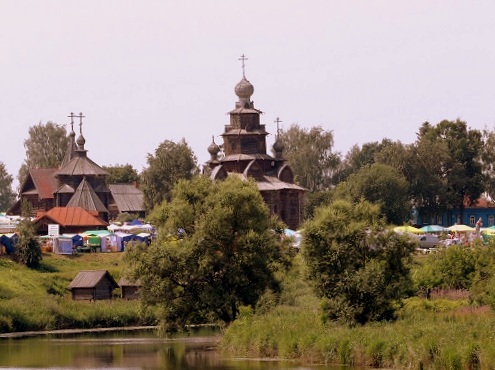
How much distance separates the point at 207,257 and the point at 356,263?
261 inches

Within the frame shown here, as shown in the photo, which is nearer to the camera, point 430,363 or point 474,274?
point 430,363

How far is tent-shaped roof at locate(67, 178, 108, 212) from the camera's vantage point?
118m

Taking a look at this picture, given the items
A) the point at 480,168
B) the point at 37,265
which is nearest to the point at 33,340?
the point at 37,265

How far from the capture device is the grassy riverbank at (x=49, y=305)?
234ft

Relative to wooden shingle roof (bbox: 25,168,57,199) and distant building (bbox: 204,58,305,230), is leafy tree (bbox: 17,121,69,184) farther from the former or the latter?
distant building (bbox: 204,58,305,230)

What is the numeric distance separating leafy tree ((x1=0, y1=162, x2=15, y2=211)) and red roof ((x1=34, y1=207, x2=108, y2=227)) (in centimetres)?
5774

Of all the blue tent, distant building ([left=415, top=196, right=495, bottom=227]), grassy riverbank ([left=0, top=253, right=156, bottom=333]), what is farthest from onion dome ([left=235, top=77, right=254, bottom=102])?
the blue tent

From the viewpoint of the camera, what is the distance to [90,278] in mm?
81625

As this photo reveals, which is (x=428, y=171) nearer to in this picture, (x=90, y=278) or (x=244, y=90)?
(x=244, y=90)

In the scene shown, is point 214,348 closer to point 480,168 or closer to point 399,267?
point 399,267

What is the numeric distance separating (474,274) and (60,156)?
88.1 m

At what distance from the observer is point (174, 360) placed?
54.6m

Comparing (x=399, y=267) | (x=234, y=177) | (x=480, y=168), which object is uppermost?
(x=480, y=168)

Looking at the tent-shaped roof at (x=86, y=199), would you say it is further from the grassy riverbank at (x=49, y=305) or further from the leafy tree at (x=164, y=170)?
the grassy riverbank at (x=49, y=305)
